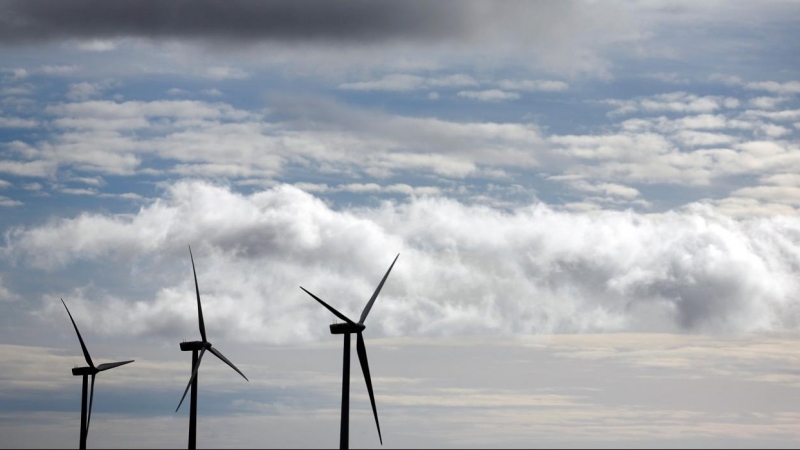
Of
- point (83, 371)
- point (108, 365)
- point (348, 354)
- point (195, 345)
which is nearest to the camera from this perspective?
point (348, 354)

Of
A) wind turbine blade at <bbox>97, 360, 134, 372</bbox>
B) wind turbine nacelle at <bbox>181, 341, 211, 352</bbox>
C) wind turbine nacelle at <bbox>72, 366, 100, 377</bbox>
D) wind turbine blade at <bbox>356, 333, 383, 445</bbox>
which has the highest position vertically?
wind turbine blade at <bbox>97, 360, 134, 372</bbox>

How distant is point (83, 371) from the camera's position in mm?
150625

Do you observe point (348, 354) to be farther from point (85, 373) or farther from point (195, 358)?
point (85, 373)

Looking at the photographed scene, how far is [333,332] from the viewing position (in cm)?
10681

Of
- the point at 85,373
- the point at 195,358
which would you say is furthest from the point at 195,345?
the point at 85,373

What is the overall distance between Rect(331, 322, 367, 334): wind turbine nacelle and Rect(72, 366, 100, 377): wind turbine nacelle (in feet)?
190

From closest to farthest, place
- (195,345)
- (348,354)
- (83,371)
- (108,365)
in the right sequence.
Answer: (348,354) → (195,345) → (83,371) → (108,365)

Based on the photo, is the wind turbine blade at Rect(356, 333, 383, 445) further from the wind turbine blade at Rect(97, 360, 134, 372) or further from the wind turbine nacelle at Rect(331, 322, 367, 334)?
the wind turbine blade at Rect(97, 360, 134, 372)

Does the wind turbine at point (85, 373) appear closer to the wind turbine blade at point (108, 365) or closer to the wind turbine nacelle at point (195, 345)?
the wind turbine blade at point (108, 365)

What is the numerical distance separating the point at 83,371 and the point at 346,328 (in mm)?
60839

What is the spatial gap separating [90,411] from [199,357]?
28.8 m

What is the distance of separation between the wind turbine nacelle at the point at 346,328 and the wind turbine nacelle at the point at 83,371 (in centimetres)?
5778

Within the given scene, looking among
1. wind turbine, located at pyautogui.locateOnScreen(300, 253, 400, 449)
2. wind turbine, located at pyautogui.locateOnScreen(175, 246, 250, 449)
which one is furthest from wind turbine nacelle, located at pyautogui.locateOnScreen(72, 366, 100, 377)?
wind turbine, located at pyautogui.locateOnScreen(300, 253, 400, 449)

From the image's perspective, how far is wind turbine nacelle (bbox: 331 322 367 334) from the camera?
105 meters
